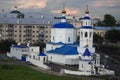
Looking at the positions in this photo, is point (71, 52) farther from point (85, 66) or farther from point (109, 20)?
point (109, 20)

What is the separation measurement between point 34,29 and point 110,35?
14933 millimetres

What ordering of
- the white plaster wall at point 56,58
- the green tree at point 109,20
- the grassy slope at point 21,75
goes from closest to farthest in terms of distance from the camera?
A: the grassy slope at point 21,75 → the white plaster wall at point 56,58 → the green tree at point 109,20

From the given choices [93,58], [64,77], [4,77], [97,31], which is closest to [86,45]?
[93,58]

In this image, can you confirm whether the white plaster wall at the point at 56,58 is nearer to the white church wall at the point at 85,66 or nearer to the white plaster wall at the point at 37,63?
the white plaster wall at the point at 37,63

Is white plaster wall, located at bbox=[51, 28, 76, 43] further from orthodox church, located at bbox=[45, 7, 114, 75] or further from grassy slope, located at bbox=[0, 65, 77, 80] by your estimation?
grassy slope, located at bbox=[0, 65, 77, 80]

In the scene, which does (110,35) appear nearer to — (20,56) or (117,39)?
(117,39)

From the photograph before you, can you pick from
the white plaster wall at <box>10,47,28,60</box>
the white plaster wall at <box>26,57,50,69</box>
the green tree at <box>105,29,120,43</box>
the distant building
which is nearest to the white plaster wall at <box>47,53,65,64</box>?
the white plaster wall at <box>26,57,50,69</box>

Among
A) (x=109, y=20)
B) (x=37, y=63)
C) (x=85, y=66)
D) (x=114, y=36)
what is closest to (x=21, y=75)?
(x=85, y=66)

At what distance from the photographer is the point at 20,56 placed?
52.9 meters

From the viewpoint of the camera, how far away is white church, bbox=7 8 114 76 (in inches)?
1654

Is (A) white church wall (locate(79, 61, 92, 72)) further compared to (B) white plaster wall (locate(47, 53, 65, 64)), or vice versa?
(B) white plaster wall (locate(47, 53, 65, 64))

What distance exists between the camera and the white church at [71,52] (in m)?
42.0

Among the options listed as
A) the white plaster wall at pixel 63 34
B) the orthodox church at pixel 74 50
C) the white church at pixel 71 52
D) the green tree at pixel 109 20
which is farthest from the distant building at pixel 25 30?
the green tree at pixel 109 20

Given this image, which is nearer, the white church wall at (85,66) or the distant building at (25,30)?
the white church wall at (85,66)
